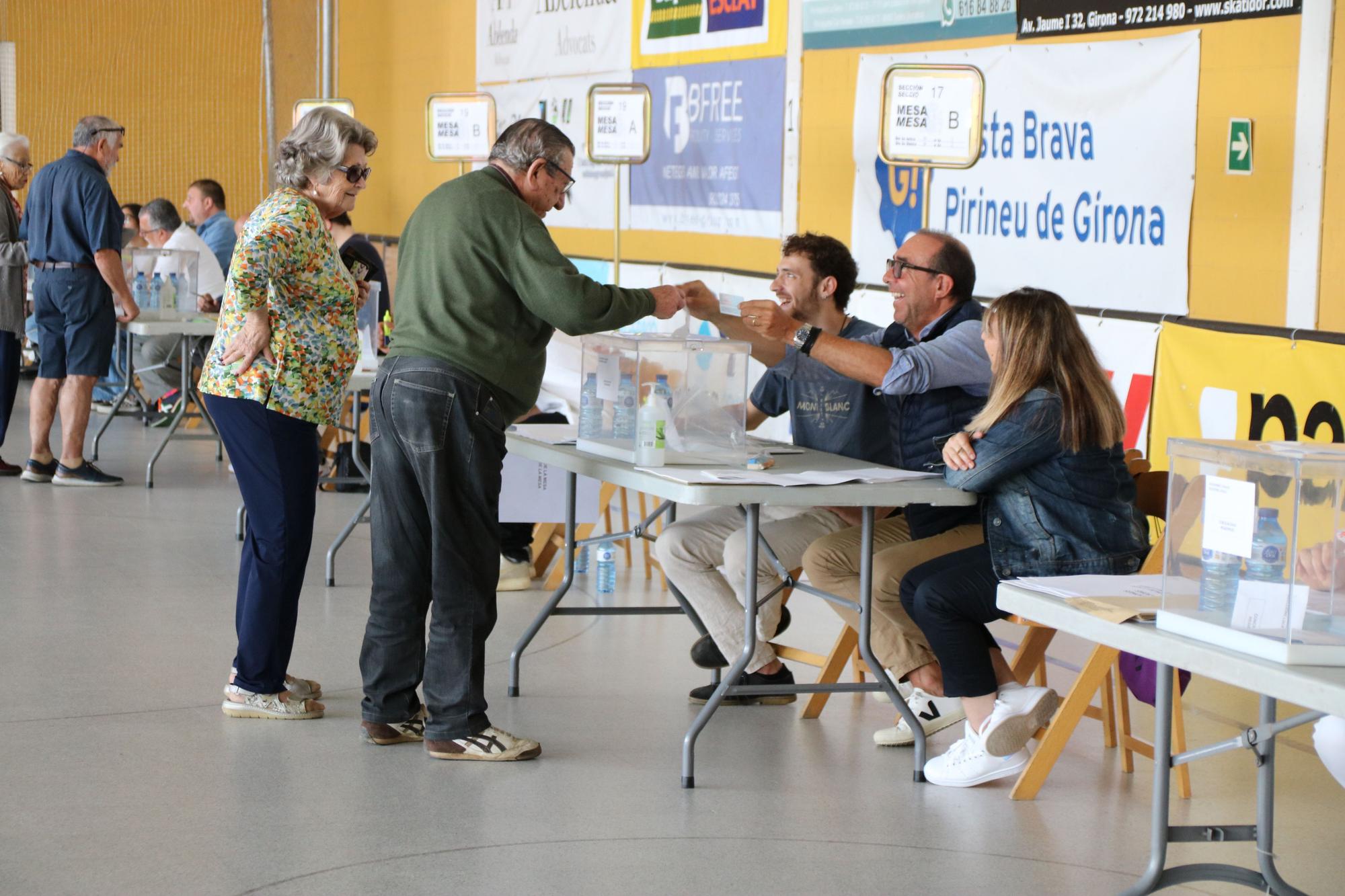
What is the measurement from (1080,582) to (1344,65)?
3145 millimetres

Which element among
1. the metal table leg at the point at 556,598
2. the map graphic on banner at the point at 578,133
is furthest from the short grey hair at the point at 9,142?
the metal table leg at the point at 556,598

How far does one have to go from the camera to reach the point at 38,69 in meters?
13.7

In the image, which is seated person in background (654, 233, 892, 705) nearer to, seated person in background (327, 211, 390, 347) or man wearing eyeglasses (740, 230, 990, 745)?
man wearing eyeglasses (740, 230, 990, 745)

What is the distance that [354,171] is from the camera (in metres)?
3.78

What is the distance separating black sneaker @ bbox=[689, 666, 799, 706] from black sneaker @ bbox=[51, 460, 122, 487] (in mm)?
4064

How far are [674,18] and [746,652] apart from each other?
606 cm

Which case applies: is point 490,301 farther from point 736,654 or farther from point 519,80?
point 519,80

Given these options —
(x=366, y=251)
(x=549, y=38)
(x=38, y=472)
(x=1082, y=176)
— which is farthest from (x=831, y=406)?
(x=549, y=38)

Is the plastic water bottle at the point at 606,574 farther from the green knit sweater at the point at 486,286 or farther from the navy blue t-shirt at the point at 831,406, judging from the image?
the green knit sweater at the point at 486,286

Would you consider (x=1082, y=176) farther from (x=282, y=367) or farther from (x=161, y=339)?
(x=161, y=339)

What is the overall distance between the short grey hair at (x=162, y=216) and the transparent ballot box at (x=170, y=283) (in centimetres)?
92

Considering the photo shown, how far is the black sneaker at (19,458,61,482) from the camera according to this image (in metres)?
7.36

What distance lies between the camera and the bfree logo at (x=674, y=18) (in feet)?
28.5

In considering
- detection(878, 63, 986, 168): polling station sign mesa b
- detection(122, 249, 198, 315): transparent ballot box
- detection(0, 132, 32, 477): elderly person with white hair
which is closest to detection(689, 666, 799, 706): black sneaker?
detection(878, 63, 986, 168): polling station sign mesa b
